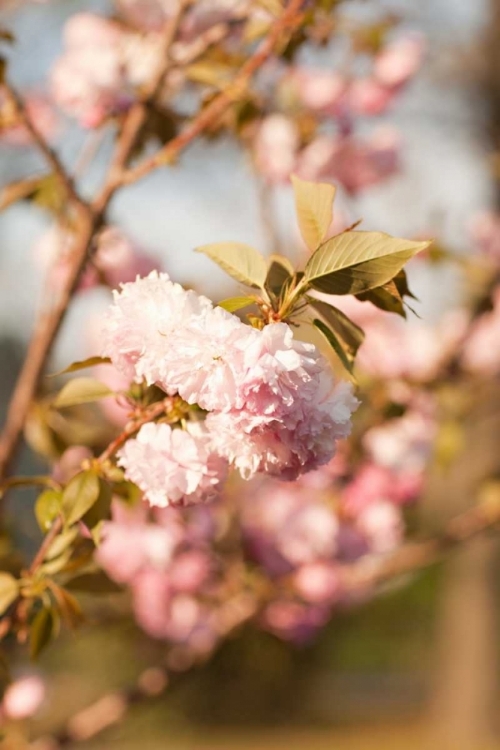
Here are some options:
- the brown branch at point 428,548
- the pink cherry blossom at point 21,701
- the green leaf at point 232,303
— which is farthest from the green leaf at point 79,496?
the brown branch at point 428,548

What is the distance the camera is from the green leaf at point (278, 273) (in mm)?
846

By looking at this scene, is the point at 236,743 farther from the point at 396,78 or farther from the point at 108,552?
the point at 396,78

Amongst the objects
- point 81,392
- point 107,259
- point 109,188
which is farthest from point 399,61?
point 81,392

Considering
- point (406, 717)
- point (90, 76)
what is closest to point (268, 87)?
point (90, 76)

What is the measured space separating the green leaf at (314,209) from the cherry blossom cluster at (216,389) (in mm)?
128

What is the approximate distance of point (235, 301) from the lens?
77 cm

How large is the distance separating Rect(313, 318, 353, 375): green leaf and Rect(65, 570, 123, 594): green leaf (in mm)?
446

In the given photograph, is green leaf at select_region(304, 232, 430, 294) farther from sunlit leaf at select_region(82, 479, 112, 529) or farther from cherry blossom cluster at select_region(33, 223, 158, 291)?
cherry blossom cluster at select_region(33, 223, 158, 291)

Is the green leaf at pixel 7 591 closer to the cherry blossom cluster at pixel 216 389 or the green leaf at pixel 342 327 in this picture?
the cherry blossom cluster at pixel 216 389

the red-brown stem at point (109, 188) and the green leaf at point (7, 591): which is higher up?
the red-brown stem at point (109, 188)

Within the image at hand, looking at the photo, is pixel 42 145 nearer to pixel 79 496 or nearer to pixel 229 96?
pixel 229 96

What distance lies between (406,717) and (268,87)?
24.8 ft

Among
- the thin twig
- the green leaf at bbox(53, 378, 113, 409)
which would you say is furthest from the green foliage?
Answer: the thin twig

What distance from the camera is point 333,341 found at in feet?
2.66
